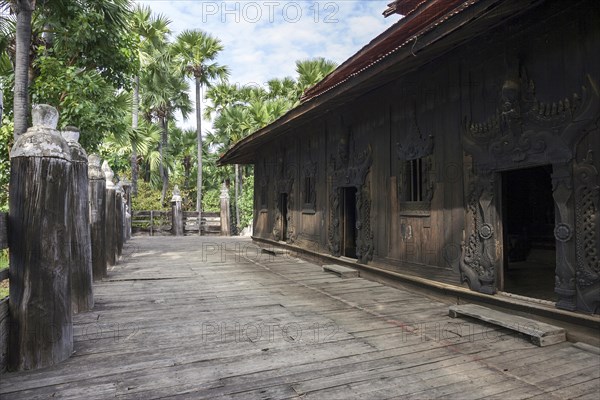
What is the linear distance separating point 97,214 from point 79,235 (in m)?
1.86

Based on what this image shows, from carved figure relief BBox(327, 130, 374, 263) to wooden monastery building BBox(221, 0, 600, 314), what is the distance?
33 mm

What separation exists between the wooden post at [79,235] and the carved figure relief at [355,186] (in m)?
4.79

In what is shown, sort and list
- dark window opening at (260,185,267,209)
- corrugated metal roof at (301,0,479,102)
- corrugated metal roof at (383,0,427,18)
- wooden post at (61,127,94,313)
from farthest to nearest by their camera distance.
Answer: dark window opening at (260,185,267,209)
corrugated metal roof at (383,0,427,18)
corrugated metal roof at (301,0,479,102)
wooden post at (61,127,94,313)

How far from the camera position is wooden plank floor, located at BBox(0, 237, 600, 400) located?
8.54ft

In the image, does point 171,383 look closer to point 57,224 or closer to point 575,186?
point 57,224

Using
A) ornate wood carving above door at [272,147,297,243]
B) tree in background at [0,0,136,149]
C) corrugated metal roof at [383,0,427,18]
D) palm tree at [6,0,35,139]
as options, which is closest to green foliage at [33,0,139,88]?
tree in background at [0,0,136,149]

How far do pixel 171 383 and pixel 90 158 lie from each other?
4.94 metres

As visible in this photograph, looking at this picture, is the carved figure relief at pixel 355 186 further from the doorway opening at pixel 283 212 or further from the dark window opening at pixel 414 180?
the doorway opening at pixel 283 212

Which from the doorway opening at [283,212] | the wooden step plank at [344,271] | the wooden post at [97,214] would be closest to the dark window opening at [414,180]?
the wooden step plank at [344,271]

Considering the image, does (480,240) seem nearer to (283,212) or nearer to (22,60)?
(283,212)

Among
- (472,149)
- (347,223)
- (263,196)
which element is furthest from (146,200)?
(472,149)

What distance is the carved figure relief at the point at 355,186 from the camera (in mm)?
7418

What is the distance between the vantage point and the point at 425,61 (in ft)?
17.6

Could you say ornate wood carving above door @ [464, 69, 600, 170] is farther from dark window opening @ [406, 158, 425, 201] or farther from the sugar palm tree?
the sugar palm tree
